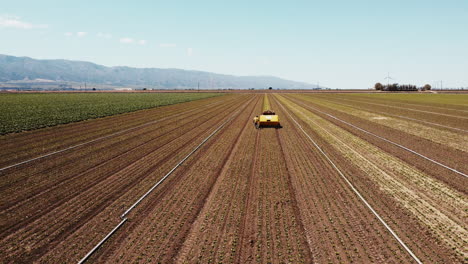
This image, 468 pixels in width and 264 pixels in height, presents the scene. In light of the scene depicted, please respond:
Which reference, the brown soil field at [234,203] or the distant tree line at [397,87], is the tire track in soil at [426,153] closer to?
the brown soil field at [234,203]

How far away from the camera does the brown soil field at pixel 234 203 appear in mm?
5574

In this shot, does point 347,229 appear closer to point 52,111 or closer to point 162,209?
point 162,209

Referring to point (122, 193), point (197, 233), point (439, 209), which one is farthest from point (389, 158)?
point (122, 193)

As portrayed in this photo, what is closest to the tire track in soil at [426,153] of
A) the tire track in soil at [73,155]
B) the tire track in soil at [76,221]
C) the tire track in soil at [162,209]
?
the tire track in soil at [162,209]

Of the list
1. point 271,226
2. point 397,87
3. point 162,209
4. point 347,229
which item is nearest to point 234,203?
point 271,226

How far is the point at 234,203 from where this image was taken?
7.71 meters

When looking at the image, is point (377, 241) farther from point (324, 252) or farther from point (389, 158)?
point (389, 158)

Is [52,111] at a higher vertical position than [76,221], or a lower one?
higher

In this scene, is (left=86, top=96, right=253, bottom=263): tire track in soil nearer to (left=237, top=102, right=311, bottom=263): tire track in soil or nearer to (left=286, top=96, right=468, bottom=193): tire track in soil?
(left=237, top=102, right=311, bottom=263): tire track in soil

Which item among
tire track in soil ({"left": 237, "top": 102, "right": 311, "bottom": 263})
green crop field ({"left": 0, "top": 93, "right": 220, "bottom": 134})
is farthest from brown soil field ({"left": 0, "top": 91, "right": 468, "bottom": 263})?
green crop field ({"left": 0, "top": 93, "right": 220, "bottom": 134})

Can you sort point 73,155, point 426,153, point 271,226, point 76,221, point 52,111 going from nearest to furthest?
point 271,226 < point 76,221 < point 73,155 < point 426,153 < point 52,111

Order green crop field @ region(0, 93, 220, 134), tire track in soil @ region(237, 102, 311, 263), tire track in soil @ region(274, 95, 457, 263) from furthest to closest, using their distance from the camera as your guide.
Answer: green crop field @ region(0, 93, 220, 134) → tire track in soil @ region(274, 95, 457, 263) → tire track in soil @ region(237, 102, 311, 263)

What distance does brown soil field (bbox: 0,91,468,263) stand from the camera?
219 inches

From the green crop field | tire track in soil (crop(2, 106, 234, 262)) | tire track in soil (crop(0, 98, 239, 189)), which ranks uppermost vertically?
the green crop field
